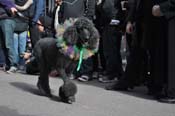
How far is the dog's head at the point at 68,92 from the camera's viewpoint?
770 cm

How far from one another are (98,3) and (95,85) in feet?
5.58

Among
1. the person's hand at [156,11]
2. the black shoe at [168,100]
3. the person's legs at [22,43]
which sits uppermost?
the person's hand at [156,11]

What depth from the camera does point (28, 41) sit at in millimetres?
11797

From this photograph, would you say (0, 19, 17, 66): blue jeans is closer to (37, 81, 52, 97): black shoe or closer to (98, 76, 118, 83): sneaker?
(98, 76, 118, 83): sneaker

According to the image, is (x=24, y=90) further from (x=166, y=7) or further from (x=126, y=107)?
(x=166, y=7)

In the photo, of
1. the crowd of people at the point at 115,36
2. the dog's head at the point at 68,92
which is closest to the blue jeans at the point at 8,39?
the crowd of people at the point at 115,36

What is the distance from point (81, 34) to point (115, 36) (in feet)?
8.25

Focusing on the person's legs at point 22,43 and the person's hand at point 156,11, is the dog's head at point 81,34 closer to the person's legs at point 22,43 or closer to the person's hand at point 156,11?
the person's hand at point 156,11

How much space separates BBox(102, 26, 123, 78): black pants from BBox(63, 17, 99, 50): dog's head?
2353mm

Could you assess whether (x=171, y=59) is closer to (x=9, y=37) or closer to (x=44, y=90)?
(x=44, y=90)

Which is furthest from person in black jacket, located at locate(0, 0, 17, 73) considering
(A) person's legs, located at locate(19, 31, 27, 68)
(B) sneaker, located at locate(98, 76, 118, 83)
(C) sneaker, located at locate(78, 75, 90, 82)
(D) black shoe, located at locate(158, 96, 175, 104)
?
(D) black shoe, located at locate(158, 96, 175, 104)

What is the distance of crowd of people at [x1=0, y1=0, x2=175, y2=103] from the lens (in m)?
8.11

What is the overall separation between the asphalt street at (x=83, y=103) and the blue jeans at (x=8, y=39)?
134 cm

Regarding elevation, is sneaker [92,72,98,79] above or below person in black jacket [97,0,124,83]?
below
